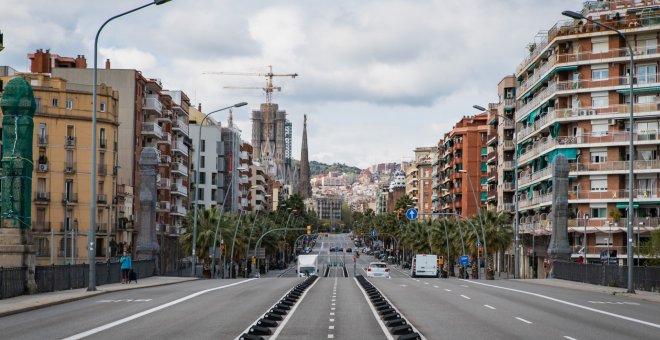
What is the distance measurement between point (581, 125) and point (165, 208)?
4872 centimetres

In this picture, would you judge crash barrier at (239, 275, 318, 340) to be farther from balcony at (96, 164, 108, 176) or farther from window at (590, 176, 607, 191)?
balcony at (96, 164, 108, 176)

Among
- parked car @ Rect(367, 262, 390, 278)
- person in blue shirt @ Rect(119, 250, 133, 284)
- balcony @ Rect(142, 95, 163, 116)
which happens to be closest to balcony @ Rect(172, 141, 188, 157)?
balcony @ Rect(142, 95, 163, 116)

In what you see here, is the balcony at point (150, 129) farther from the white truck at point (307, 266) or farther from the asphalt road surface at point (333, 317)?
the asphalt road surface at point (333, 317)

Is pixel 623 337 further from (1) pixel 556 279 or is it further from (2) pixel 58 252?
(2) pixel 58 252

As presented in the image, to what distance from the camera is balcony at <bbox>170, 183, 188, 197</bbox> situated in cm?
11600

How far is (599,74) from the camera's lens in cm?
8244

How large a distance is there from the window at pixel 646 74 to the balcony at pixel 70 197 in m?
50.0

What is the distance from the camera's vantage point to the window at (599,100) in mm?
82188

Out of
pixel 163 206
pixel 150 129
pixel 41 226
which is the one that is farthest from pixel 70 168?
pixel 163 206

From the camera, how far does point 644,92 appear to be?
80500mm

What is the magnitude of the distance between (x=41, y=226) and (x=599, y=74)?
4989 centimetres

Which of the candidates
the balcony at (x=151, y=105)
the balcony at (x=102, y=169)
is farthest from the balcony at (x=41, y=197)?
the balcony at (x=151, y=105)

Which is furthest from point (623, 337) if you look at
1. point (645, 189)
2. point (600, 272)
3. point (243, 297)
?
point (645, 189)

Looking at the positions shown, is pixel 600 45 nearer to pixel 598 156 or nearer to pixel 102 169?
pixel 598 156
